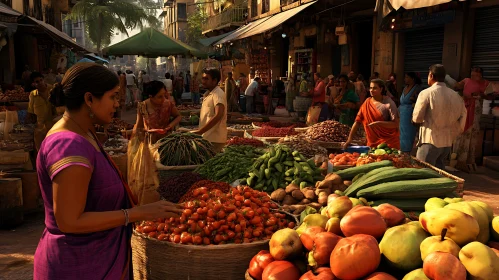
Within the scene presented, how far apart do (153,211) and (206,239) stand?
41.3 inches

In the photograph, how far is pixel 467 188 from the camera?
710cm

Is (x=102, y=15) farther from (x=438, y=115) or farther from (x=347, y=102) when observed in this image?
(x=438, y=115)

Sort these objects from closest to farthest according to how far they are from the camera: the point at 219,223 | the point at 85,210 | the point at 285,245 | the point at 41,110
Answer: the point at 85,210
the point at 285,245
the point at 219,223
the point at 41,110

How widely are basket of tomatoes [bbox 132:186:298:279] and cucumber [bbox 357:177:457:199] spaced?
2.05ft

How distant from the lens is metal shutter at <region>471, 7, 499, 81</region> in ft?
31.1

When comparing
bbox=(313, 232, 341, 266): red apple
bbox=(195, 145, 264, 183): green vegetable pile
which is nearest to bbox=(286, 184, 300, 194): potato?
bbox=(195, 145, 264, 183): green vegetable pile

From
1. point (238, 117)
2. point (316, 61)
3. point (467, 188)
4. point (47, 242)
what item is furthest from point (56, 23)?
point (47, 242)

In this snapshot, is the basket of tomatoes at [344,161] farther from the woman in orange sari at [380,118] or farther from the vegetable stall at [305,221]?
the woman in orange sari at [380,118]

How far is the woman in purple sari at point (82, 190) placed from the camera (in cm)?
190

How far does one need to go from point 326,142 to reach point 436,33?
620cm

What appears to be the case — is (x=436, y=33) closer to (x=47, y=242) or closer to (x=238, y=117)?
(x=238, y=117)

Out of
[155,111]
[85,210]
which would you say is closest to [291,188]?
[85,210]

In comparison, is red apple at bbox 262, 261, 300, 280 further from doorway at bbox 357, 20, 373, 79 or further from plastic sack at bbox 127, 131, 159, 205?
doorway at bbox 357, 20, 373, 79

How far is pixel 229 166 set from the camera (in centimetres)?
471
